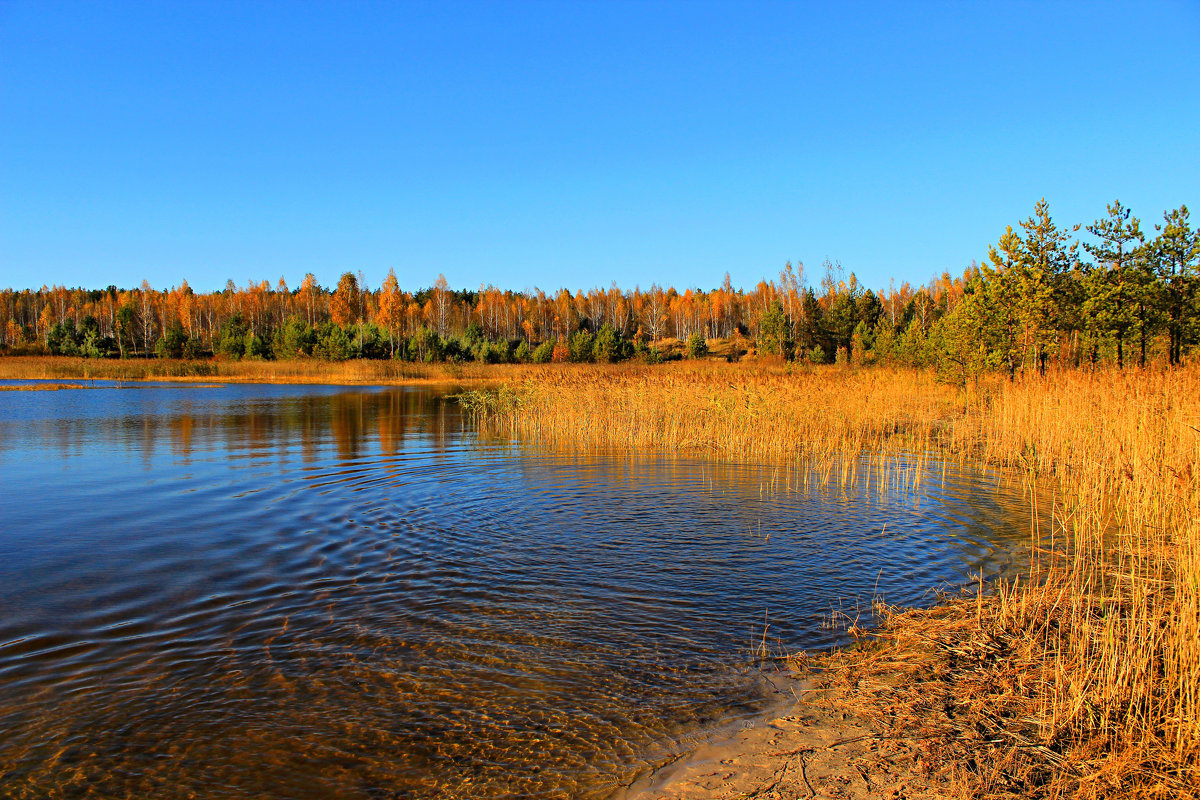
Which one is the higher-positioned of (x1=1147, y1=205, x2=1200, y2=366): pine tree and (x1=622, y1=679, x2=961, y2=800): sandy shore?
(x1=1147, y1=205, x2=1200, y2=366): pine tree

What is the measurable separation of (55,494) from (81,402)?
78.0 ft

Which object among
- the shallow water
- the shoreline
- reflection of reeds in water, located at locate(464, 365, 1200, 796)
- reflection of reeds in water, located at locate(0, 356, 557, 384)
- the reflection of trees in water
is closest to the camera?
the shoreline

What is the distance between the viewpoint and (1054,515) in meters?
8.78

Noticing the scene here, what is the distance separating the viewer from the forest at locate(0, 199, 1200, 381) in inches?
804

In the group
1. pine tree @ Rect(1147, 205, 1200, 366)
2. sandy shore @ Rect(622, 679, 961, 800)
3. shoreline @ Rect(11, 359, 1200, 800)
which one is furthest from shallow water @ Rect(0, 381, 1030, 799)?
pine tree @ Rect(1147, 205, 1200, 366)

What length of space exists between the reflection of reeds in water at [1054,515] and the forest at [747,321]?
2934mm

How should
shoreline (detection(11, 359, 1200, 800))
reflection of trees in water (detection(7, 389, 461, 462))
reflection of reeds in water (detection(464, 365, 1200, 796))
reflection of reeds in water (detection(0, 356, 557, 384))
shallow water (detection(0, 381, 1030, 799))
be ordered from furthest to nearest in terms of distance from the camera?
reflection of reeds in water (detection(0, 356, 557, 384)) < reflection of trees in water (detection(7, 389, 461, 462)) < shallow water (detection(0, 381, 1030, 799)) < reflection of reeds in water (detection(464, 365, 1200, 796)) < shoreline (detection(11, 359, 1200, 800))

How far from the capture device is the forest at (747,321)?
20422mm

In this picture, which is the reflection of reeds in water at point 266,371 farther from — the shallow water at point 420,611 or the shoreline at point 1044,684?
the shoreline at point 1044,684

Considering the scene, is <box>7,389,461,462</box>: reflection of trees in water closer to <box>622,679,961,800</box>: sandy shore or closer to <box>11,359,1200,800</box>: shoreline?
<box>11,359,1200,800</box>: shoreline

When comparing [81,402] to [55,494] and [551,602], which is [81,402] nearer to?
[55,494]

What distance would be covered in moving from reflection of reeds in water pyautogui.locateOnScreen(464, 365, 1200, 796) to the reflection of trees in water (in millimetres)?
3256

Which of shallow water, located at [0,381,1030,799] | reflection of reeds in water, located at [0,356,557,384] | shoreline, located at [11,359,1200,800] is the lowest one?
shallow water, located at [0,381,1030,799]

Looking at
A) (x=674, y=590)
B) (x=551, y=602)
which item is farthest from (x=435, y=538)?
(x=674, y=590)
